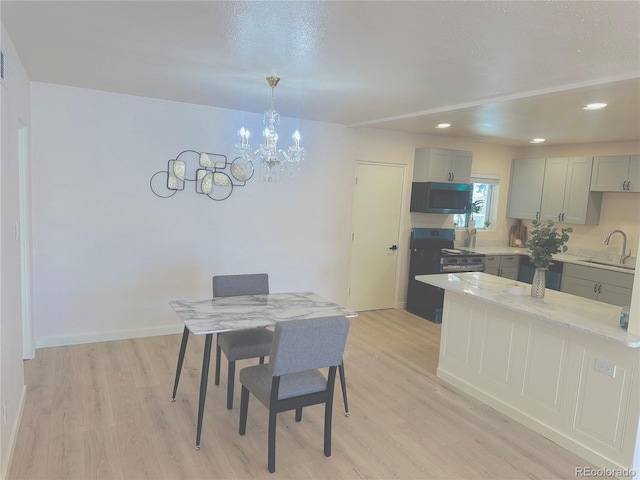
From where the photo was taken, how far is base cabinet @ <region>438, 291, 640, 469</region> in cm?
254

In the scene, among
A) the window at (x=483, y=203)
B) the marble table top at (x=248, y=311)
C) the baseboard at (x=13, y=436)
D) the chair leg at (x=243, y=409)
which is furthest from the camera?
the window at (x=483, y=203)

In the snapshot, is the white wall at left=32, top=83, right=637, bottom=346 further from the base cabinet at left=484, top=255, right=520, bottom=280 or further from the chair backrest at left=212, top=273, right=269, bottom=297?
the base cabinet at left=484, top=255, right=520, bottom=280

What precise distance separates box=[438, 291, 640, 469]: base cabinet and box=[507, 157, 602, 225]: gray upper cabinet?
9.72 ft

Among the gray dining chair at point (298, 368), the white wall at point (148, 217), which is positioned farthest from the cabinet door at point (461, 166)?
the gray dining chair at point (298, 368)

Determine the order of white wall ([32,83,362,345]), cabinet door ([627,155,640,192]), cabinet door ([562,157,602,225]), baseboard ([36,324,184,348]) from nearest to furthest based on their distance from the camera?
white wall ([32,83,362,345]) → baseboard ([36,324,184,348]) → cabinet door ([627,155,640,192]) → cabinet door ([562,157,602,225])

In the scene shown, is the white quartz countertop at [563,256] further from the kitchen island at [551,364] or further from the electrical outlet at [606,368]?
the electrical outlet at [606,368]

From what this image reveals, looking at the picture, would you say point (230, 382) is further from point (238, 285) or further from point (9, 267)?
point (9, 267)

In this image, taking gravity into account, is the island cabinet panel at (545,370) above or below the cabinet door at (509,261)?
below

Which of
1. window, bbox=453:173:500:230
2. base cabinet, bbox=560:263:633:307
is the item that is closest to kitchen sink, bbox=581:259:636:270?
base cabinet, bbox=560:263:633:307

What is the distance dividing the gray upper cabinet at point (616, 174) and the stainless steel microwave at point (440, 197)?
1491mm

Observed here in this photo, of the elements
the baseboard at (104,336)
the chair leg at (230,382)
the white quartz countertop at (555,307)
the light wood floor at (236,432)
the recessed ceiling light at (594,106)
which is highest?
the recessed ceiling light at (594,106)

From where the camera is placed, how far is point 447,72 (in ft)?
9.35

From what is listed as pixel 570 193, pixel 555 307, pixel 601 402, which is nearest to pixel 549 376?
pixel 601 402

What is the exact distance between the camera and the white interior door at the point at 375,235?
18.2ft
